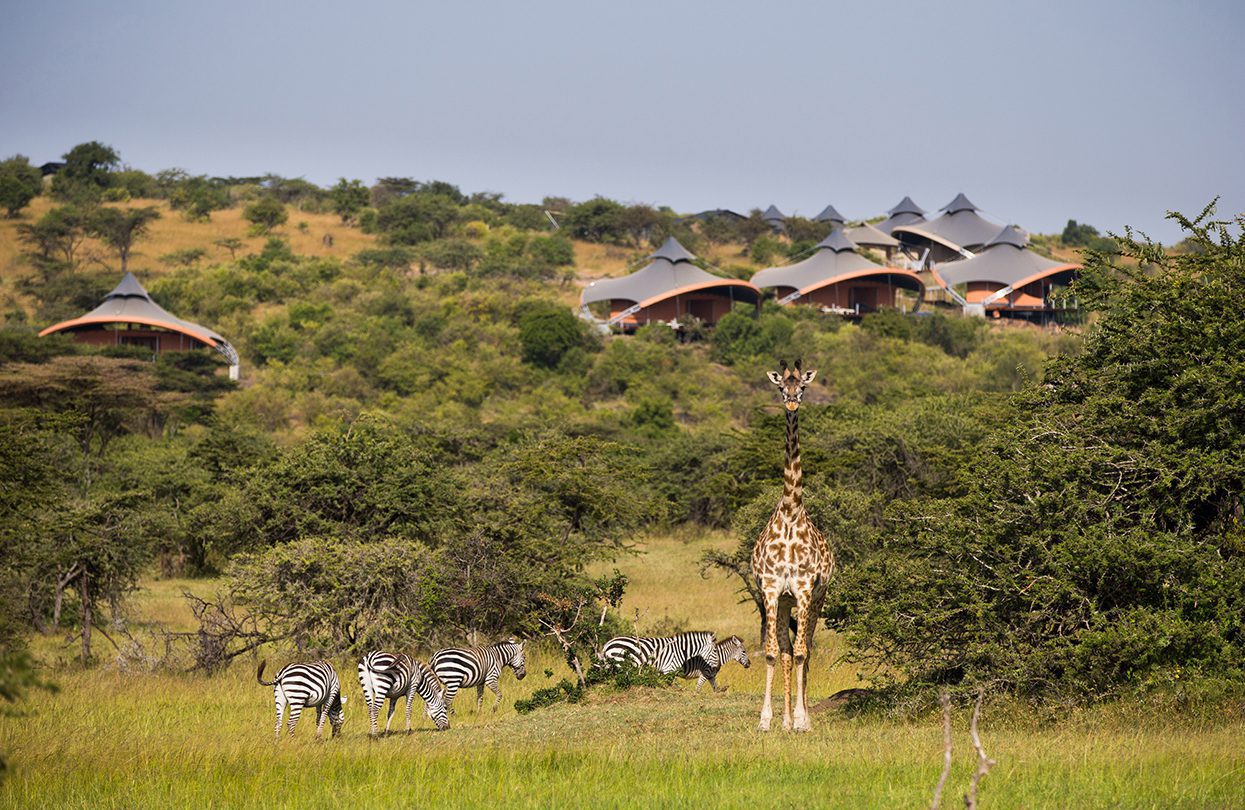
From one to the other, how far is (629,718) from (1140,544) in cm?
517

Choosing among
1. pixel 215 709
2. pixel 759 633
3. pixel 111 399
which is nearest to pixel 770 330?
pixel 111 399

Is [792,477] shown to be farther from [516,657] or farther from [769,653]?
[516,657]

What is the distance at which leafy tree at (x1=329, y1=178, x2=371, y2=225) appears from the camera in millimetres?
110062

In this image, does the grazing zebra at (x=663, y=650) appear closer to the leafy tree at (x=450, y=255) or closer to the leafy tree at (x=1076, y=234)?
the leafy tree at (x=450, y=255)

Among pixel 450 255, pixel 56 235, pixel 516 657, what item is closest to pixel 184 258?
pixel 56 235

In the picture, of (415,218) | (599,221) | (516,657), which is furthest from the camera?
(599,221)

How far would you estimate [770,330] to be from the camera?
72.6 metres

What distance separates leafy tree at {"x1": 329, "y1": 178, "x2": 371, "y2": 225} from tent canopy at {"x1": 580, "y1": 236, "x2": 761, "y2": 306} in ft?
107

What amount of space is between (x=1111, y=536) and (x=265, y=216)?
97790 millimetres

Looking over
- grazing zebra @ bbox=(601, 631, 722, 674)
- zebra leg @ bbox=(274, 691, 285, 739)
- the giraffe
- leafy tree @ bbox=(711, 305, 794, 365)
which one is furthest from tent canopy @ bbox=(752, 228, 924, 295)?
the giraffe

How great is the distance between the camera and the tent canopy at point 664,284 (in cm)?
8094

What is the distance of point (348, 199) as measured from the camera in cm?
11050

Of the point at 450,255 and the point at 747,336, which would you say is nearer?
the point at 747,336

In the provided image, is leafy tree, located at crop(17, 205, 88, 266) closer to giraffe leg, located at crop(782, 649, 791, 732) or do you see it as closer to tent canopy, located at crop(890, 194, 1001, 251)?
tent canopy, located at crop(890, 194, 1001, 251)
